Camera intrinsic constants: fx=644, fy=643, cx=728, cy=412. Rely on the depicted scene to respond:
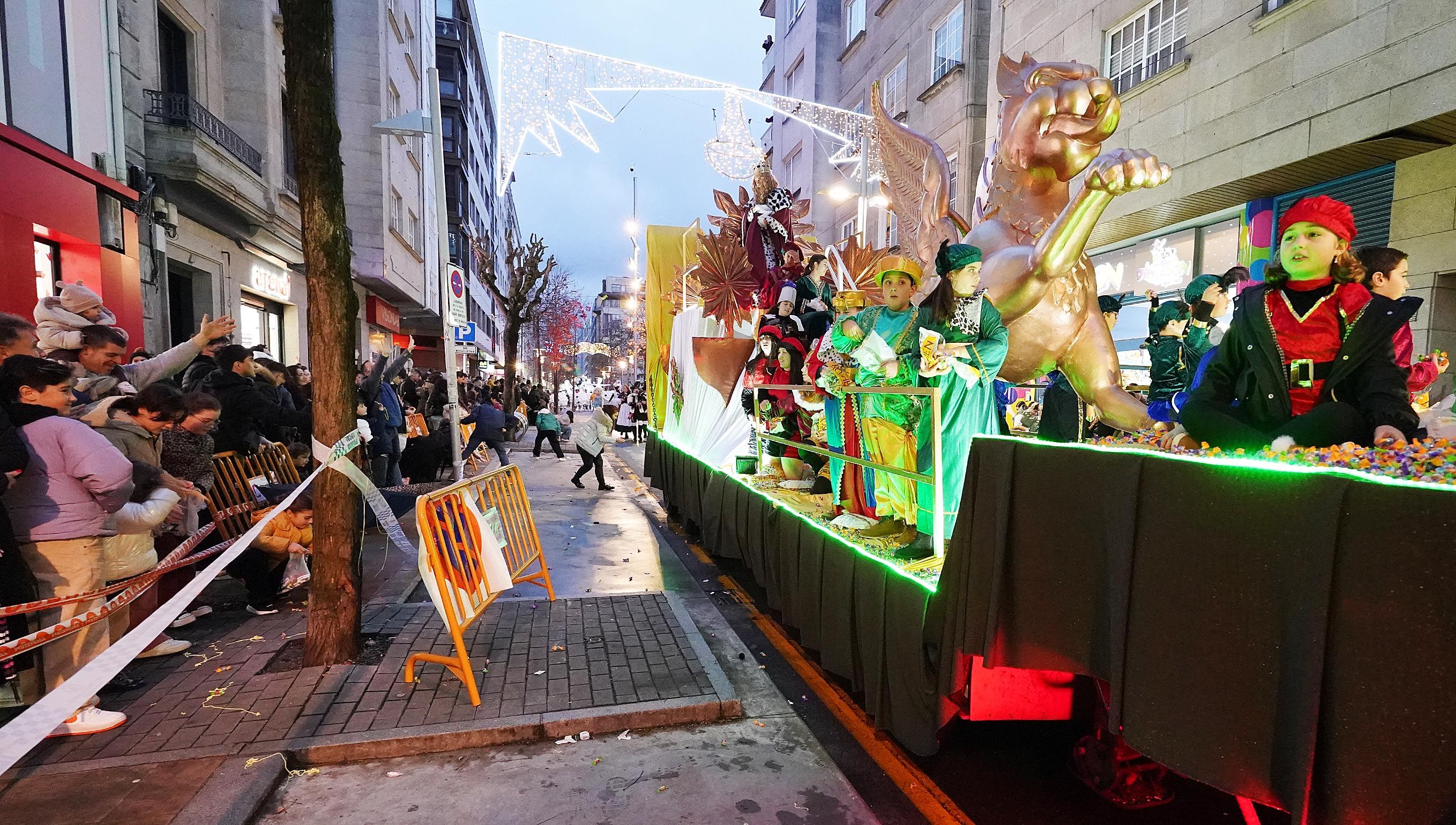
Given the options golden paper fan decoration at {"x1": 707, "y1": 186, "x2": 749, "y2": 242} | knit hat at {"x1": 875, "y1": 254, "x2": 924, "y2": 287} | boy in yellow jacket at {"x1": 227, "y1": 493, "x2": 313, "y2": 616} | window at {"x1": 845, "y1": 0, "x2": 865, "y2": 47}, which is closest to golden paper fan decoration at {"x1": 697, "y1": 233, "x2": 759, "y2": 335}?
golden paper fan decoration at {"x1": 707, "y1": 186, "x2": 749, "y2": 242}

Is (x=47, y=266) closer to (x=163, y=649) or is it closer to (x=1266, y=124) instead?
(x=163, y=649)

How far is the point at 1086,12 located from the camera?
33.1 ft

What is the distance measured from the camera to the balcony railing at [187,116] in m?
8.61

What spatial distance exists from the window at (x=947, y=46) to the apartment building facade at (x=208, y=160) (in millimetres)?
12483

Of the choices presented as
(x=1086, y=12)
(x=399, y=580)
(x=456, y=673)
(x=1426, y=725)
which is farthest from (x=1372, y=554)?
(x=1086, y=12)

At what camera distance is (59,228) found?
6750 mm

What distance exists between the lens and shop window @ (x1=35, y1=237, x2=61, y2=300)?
6777 mm

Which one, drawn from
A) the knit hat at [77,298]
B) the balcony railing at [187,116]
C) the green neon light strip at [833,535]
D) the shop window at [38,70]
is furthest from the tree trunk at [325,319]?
the balcony railing at [187,116]

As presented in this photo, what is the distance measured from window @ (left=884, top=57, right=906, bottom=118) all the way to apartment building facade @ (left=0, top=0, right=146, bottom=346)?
48.7 ft

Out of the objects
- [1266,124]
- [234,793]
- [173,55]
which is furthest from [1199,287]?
[173,55]

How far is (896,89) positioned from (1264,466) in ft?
57.3

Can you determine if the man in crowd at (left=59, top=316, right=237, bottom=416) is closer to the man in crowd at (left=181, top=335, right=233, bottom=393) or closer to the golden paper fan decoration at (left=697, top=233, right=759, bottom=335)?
the man in crowd at (left=181, top=335, right=233, bottom=393)

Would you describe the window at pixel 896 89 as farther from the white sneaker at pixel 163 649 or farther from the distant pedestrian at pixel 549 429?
the white sneaker at pixel 163 649

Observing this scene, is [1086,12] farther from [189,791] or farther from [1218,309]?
[189,791]
